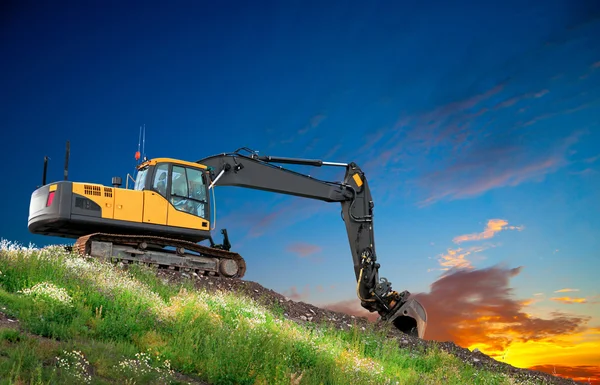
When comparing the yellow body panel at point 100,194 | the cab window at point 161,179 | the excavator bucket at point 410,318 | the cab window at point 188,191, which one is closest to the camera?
the yellow body panel at point 100,194

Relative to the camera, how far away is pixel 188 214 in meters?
16.9

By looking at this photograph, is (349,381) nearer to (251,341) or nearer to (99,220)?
(251,341)

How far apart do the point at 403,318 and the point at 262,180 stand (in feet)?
20.1

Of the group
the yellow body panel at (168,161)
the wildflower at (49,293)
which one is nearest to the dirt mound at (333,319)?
the yellow body panel at (168,161)

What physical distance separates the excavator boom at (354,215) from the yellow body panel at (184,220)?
1.14 meters

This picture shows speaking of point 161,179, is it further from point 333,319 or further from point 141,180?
point 333,319

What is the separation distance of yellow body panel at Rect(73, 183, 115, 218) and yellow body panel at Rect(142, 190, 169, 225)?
0.94 metres

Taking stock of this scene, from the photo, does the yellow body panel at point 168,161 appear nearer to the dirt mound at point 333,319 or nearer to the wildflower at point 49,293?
the dirt mound at point 333,319

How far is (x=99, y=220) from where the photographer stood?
52.1ft

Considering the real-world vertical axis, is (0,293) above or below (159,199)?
below

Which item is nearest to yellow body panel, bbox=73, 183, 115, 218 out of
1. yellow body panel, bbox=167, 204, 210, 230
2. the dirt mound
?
yellow body panel, bbox=167, 204, 210, 230

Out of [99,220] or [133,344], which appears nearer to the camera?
[133,344]

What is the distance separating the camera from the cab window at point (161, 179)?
16.6 meters

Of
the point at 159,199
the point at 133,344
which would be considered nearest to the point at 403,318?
the point at 159,199
